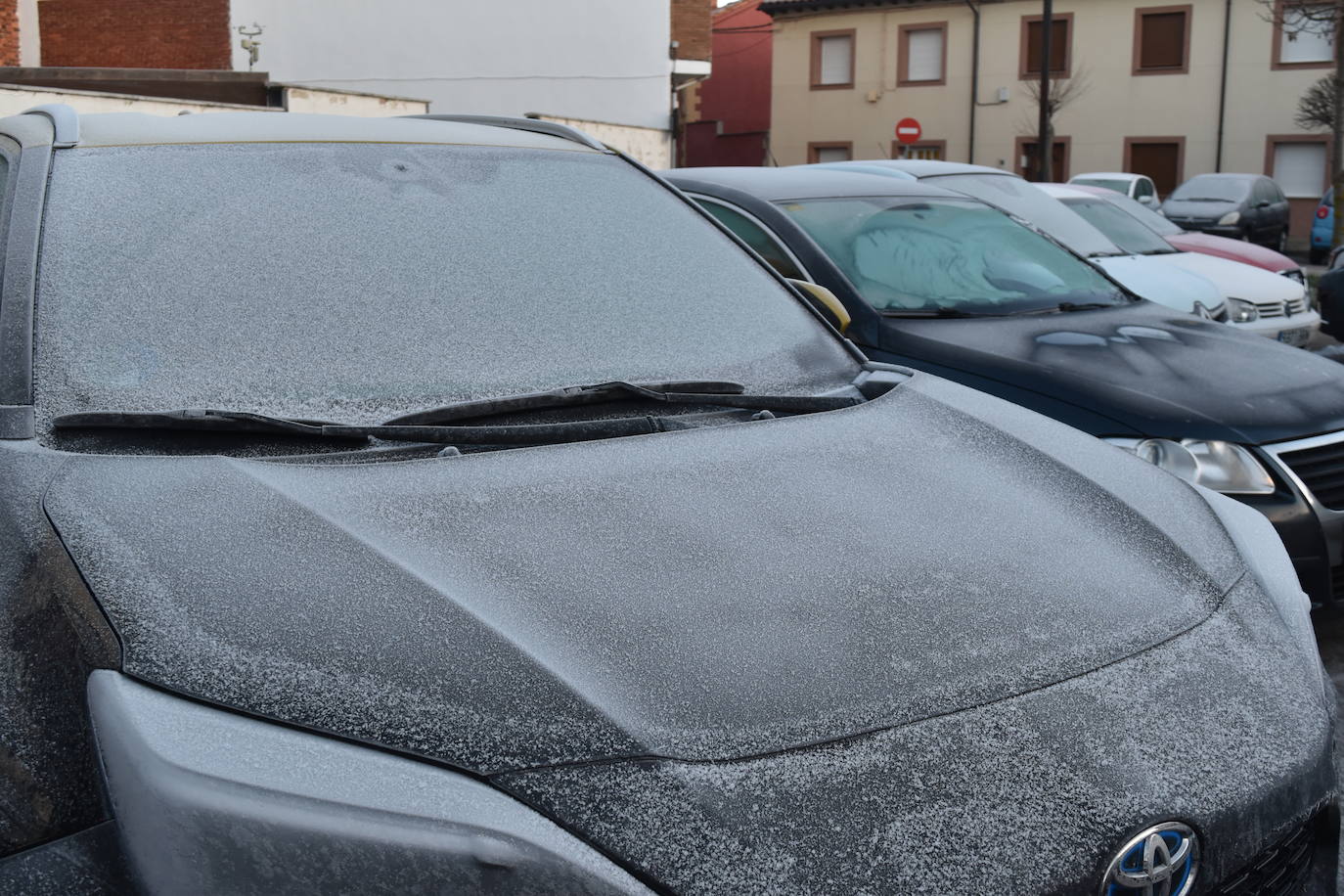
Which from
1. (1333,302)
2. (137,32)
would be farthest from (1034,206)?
(137,32)

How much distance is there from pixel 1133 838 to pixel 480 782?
0.77m

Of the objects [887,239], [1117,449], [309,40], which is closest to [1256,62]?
[309,40]

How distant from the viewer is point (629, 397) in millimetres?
2473

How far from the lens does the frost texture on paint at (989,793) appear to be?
4.74 ft

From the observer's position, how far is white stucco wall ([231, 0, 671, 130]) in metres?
30.8

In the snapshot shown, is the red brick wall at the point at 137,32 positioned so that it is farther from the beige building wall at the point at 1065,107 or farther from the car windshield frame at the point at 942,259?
the car windshield frame at the point at 942,259

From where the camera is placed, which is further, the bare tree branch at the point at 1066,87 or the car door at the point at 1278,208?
the bare tree branch at the point at 1066,87

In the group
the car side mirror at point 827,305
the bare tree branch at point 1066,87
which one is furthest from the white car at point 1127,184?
the car side mirror at point 827,305

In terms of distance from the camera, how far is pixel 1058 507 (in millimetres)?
2258

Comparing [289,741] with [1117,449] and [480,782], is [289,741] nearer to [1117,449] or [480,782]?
[480,782]

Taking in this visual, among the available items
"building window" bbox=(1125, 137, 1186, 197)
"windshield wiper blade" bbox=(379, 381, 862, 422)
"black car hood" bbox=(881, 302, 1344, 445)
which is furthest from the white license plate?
"building window" bbox=(1125, 137, 1186, 197)

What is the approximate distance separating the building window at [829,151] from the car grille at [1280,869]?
4011cm

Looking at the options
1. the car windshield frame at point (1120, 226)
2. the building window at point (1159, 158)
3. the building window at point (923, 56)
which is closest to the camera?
the car windshield frame at point (1120, 226)

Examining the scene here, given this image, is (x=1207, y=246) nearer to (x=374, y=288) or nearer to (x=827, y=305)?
(x=827, y=305)
